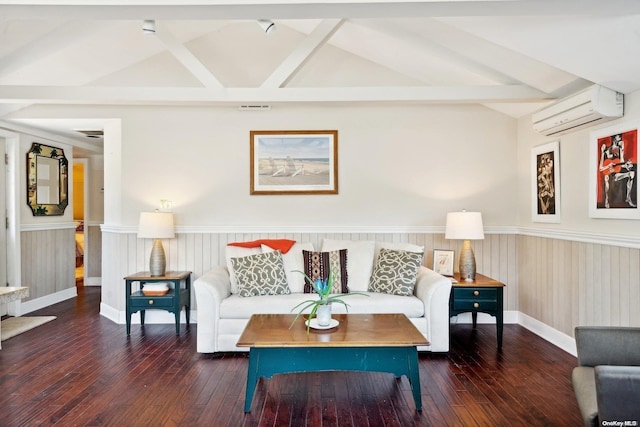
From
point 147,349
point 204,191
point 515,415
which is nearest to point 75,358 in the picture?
point 147,349

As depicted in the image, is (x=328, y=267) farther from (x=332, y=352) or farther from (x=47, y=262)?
(x=47, y=262)

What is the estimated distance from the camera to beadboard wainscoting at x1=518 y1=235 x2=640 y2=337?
2.91 meters

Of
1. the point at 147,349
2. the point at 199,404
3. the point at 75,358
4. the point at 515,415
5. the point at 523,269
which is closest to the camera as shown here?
the point at 515,415

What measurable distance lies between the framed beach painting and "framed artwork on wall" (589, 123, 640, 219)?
7.91ft

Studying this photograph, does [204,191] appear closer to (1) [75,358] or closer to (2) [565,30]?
(1) [75,358]

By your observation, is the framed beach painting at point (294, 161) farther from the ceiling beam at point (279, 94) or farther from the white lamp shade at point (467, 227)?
the white lamp shade at point (467, 227)

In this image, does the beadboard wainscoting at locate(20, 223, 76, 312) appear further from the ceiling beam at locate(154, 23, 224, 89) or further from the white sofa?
the ceiling beam at locate(154, 23, 224, 89)

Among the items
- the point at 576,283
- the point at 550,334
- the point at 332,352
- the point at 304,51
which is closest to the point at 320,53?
the point at 304,51

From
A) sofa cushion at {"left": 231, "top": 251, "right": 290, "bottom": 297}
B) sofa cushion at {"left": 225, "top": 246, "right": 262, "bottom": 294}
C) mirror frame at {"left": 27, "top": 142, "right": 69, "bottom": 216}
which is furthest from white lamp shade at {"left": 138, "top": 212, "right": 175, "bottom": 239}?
mirror frame at {"left": 27, "top": 142, "right": 69, "bottom": 216}

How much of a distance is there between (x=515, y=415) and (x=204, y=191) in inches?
141

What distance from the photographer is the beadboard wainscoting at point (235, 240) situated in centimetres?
443

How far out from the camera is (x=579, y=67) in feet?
9.39

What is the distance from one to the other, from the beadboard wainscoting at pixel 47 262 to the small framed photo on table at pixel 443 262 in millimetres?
4923

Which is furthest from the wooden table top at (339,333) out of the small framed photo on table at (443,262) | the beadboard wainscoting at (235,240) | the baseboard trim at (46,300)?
the baseboard trim at (46,300)
